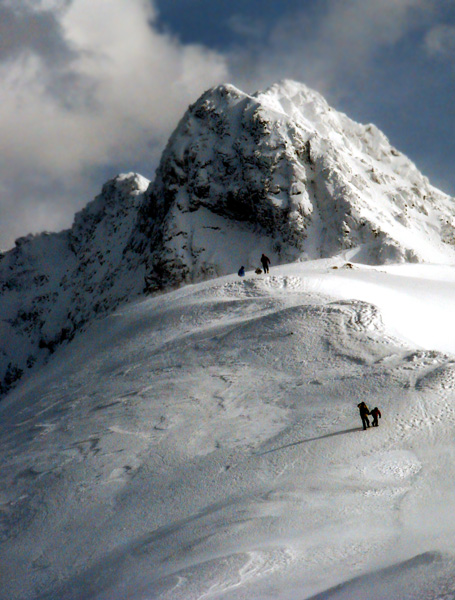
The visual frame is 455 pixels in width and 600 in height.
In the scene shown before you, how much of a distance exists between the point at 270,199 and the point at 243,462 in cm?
5412

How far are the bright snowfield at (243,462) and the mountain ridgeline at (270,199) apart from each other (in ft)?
118

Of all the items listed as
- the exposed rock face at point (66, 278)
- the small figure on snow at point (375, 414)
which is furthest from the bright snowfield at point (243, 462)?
the exposed rock face at point (66, 278)

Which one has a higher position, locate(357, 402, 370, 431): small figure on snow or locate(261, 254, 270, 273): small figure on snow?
locate(261, 254, 270, 273): small figure on snow

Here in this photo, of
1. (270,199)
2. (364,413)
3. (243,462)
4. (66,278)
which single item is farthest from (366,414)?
(66,278)

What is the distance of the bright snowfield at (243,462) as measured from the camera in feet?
41.1

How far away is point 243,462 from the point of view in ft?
57.9

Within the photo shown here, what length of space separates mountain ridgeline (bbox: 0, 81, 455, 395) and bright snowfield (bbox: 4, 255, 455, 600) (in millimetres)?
36070

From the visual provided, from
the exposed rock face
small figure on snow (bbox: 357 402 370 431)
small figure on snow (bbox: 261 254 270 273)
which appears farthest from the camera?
the exposed rock face

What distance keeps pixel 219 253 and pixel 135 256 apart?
19.9m

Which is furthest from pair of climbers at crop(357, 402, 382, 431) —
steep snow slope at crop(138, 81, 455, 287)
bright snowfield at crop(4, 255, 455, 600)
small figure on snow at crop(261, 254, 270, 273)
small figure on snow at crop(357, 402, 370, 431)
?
steep snow slope at crop(138, 81, 455, 287)

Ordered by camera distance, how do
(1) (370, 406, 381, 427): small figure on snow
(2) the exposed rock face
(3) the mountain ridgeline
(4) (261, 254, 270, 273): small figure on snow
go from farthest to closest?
(2) the exposed rock face → (3) the mountain ridgeline → (4) (261, 254, 270, 273): small figure on snow → (1) (370, 406, 381, 427): small figure on snow

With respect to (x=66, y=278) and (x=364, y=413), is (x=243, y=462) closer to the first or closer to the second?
(x=364, y=413)

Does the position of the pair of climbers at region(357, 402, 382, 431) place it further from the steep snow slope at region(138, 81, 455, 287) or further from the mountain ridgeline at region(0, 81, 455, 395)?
the mountain ridgeline at region(0, 81, 455, 395)

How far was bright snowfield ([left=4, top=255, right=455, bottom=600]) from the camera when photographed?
12.5 m
